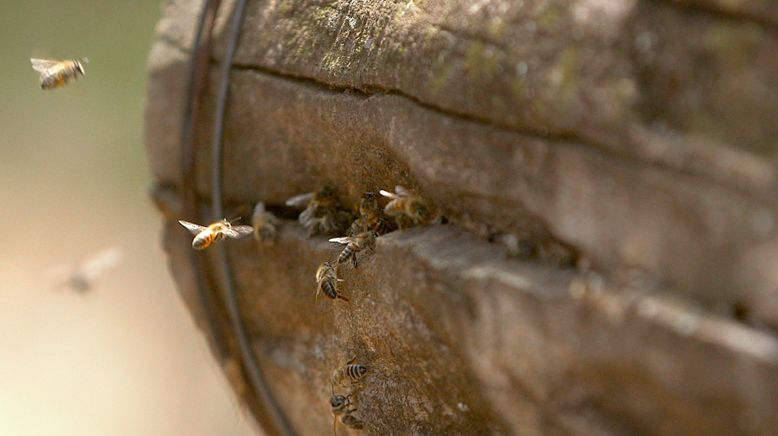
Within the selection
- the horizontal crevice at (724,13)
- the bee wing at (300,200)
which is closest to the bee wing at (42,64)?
the bee wing at (300,200)

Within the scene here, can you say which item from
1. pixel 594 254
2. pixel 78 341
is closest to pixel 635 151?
pixel 594 254

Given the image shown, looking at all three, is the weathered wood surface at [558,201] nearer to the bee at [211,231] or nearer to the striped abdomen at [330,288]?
the striped abdomen at [330,288]

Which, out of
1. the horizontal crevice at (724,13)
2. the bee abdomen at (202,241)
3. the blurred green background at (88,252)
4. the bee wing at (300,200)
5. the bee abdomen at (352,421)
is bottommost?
the blurred green background at (88,252)

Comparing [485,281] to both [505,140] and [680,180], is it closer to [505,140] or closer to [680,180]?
[505,140]

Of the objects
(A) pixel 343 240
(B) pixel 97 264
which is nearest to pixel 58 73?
(A) pixel 343 240

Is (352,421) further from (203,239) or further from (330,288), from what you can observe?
(203,239)

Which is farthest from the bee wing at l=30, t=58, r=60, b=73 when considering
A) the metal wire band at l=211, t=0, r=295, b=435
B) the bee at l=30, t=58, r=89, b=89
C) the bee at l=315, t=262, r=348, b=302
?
the bee at l=315, t=262, r=348, b=302

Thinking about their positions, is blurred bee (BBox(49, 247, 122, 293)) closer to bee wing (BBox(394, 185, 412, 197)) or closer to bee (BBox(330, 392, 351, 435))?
bee (BBox(330, 392, 351, 435))
